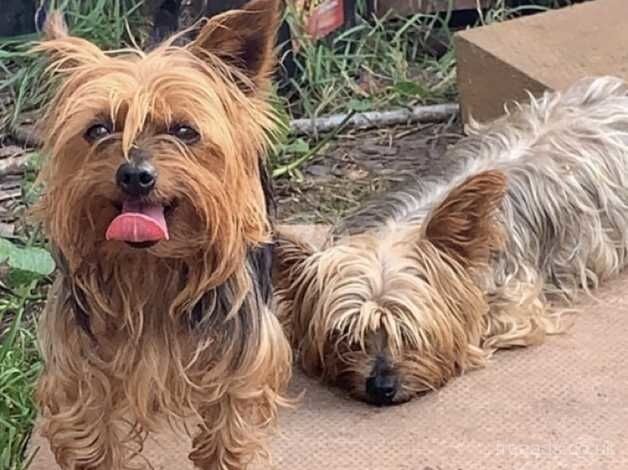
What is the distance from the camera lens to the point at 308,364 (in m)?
3.89

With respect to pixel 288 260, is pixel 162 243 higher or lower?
higher

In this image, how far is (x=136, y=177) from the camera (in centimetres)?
275

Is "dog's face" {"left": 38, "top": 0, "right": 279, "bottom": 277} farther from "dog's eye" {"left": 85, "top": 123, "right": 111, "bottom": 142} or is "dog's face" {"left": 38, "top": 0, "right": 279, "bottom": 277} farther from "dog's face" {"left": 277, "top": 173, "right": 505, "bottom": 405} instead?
"dog's face" {"left": 277, "top": 173, "right": 505, "bottom": 405}


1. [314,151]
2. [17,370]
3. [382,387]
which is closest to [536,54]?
[314,151]

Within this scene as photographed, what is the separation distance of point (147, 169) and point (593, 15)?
9.96ft

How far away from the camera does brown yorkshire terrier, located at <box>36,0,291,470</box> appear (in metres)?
2.81

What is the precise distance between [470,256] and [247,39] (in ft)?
3.53

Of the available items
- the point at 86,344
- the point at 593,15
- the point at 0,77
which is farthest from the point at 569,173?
the point at 0,77

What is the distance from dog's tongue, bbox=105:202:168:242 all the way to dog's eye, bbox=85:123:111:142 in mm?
131

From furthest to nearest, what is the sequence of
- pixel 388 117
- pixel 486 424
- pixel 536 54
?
pixel 388 117 < pixel 536 54 < pixel 486 424

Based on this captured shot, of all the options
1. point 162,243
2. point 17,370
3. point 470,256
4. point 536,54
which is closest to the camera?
point 162,243

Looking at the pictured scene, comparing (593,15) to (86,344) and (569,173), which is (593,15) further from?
(86,344)

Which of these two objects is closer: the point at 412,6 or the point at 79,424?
the point at 79,424

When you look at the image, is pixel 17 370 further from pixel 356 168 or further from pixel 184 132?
pixel 356 168
